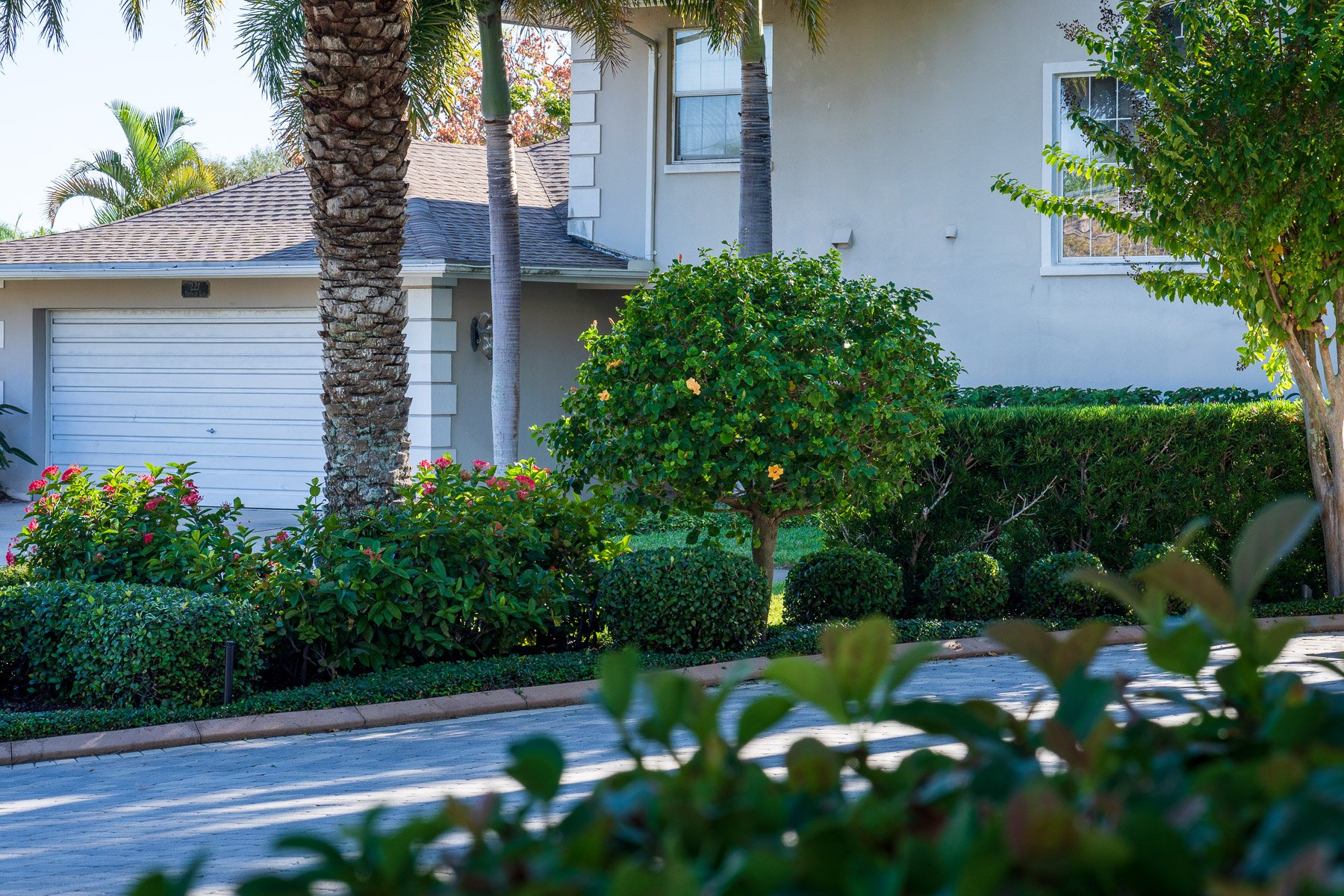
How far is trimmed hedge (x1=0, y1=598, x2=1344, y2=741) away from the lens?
655 centimetres

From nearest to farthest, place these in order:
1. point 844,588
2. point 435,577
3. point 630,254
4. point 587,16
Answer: point 435,577
point 844,588
point 587,16
point 630,254

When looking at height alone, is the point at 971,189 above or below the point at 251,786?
above

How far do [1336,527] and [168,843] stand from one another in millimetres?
8293

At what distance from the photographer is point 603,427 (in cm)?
852

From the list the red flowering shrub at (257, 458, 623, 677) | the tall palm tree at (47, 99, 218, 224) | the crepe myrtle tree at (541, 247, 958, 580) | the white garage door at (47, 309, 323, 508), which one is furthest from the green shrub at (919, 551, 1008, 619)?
the tall palm tree at (47, 99, 218, 224)

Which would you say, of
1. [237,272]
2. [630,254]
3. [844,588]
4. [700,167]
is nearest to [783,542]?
[844,588]

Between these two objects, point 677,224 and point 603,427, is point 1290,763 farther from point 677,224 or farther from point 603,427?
point 677,224

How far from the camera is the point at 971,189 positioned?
14445 millimetres

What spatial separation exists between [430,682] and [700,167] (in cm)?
1053

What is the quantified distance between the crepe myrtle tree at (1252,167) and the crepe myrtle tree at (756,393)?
6.21 feet

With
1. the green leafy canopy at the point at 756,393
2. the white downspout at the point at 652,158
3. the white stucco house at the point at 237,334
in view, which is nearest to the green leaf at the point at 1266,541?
the green leafy canopy at the point at 756,393

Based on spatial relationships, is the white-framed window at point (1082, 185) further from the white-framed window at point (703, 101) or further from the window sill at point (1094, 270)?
the white-framed window at point (703, 101)

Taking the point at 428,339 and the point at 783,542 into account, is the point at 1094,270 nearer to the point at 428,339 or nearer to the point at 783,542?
the point at 783,542

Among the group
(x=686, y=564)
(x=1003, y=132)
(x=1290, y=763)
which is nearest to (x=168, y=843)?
(x=686, y=564)
